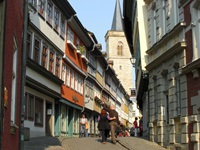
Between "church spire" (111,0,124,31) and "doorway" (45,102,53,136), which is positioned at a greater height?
"church spire" (111,0,124,31)

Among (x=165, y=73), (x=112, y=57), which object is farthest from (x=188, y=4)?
(x=112, y=57)

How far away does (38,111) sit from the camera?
2544 centimetres

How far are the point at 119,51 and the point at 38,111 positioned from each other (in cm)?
9416

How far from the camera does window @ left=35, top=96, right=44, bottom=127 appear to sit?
981 inches

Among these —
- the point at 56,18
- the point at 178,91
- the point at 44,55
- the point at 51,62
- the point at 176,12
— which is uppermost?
the point at 56,18

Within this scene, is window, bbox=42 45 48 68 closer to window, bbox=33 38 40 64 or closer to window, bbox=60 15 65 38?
window, bbox=33 38 40 64

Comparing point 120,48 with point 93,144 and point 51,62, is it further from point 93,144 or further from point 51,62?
point 93,144

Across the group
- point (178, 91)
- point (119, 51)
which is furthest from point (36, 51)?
point (119, 51)

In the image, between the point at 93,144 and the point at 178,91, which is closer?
the point at 178,91

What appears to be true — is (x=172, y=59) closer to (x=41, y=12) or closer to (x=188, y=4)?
(x=188, y=4)

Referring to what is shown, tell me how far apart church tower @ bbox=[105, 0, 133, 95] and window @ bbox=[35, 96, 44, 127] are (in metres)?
86.6

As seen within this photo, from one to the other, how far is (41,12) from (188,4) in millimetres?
10338

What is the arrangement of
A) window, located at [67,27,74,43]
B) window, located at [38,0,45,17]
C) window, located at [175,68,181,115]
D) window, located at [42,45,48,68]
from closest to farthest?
window, located at [175,68,181,115], window, located at [38,0,45,17], window, located at [42,45,48,68], window, located at [67,27,74,43]

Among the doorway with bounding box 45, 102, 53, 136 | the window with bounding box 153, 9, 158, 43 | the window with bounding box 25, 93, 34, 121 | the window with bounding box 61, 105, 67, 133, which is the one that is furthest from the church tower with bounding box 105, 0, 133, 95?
the window with bounding box 153, 9, 158, 43
